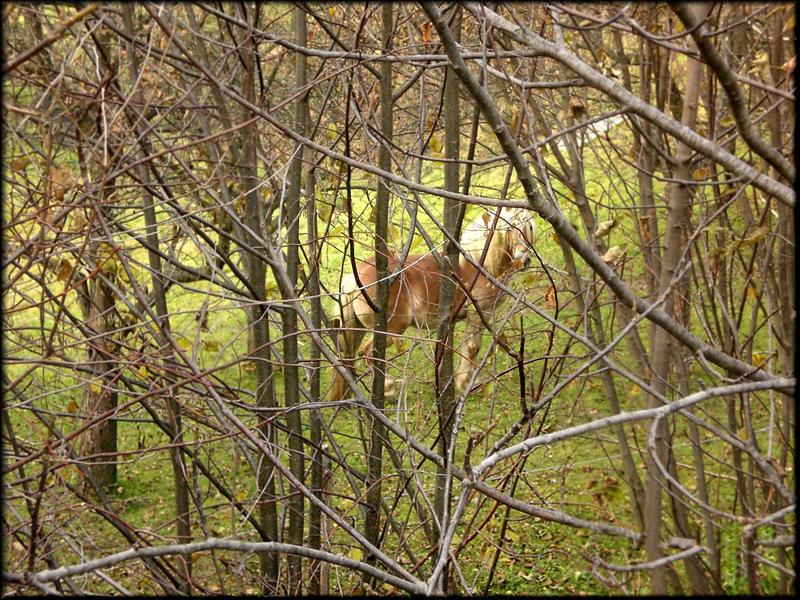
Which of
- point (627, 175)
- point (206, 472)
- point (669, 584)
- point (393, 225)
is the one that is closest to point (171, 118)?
point (393, 225)

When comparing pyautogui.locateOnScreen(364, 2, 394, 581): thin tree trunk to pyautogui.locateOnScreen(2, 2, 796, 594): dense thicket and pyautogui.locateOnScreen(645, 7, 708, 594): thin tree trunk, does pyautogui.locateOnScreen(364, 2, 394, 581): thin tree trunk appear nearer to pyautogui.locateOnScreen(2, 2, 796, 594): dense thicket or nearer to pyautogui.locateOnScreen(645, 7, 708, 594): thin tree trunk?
pyautogui.locateOnScreen(2, 2, 796, 594): dense thicket

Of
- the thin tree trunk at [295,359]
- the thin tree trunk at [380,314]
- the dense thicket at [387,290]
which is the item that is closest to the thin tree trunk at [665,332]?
the dense thicket at [387,290]

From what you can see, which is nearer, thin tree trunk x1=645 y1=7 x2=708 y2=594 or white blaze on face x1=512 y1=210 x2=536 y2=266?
white blaze on face x1=512 y1=210 x2=536 y2=266

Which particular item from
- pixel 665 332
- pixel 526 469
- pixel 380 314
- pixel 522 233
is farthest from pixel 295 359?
pixel 526 469

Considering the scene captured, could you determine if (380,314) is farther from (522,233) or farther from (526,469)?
(526,469)

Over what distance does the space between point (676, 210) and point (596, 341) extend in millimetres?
1527

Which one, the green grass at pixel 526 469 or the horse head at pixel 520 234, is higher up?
the horse head at pixel 520 234

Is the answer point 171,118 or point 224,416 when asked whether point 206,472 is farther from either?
point 171,118

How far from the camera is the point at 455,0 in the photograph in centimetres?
201

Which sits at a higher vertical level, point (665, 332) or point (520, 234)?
point (520, 234)

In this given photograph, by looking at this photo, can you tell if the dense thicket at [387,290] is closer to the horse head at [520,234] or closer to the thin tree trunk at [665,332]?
the thin tree trunk at [665,332]

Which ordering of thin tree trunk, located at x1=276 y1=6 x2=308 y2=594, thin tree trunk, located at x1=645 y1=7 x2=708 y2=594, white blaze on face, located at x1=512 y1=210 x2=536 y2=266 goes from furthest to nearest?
1. thin tree trunk, located at x1=276 y1=6 x2=308 y2=594
2. thin tree trunk, located at x1=645 y1=7 x2=708 y2=594
3. white blaze on face, located at x1=512 y1=210 x2=536 y2=266

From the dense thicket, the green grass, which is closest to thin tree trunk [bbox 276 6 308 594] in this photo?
the dense thicket

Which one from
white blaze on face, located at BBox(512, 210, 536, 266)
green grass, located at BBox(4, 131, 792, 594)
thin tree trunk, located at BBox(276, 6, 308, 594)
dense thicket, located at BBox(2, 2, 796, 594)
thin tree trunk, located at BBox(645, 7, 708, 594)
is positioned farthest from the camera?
green grass, located at BBox(4, 131, 792, 594)
